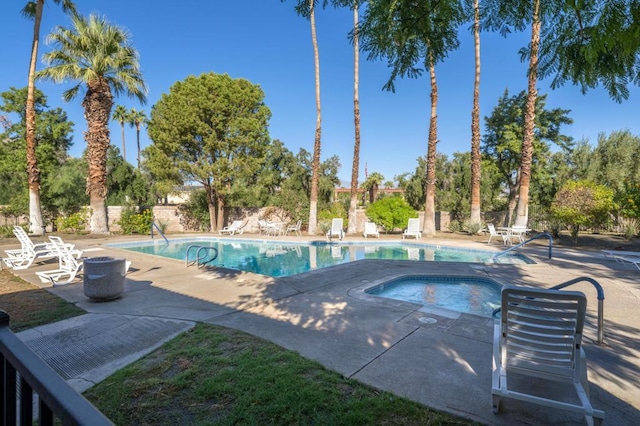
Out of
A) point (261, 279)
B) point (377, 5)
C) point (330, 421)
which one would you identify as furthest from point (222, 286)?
point (377, 5)

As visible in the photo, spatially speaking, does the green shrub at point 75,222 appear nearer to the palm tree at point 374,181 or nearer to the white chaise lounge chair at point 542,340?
the white chaise lounge chair at point 542,340

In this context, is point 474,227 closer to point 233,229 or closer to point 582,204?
point 582,204

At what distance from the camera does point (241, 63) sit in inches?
771

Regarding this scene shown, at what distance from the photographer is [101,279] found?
17.3 feet

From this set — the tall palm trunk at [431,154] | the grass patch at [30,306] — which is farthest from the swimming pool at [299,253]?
the grass patch at [30,306]

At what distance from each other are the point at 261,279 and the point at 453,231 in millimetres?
14700

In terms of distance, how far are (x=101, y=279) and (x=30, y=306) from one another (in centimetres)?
105

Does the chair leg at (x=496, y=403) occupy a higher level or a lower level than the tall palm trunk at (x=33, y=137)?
lower

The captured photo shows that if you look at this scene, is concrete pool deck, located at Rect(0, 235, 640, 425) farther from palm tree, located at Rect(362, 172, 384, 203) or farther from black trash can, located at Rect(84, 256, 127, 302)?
palm tree, located at Rect(362, 172, 384, 203)

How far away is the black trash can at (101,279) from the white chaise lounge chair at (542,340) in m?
5.52

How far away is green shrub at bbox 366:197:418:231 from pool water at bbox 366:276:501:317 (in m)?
9.67

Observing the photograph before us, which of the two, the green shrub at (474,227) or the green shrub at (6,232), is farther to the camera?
the green shrub at (474,227)

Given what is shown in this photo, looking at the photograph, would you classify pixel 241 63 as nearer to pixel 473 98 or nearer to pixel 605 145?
pixel 473 98

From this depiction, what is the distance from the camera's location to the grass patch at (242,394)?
95.4 inches
